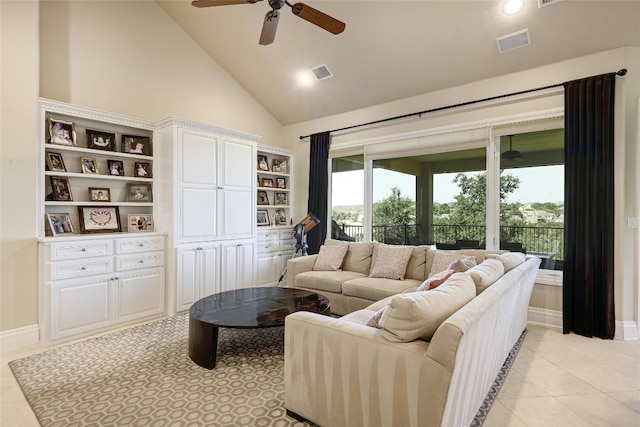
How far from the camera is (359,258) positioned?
4332 mm

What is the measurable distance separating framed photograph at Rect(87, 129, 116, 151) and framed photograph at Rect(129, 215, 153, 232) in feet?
2.81

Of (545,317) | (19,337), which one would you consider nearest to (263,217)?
(19,337)

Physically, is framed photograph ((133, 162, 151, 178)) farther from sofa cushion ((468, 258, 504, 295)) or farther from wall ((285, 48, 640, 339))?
sofa cushion ((468, 258, 504, 295))

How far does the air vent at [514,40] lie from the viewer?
3398 mm

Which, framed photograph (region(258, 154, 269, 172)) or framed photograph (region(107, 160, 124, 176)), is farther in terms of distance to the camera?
framed photograph (region(258, 154, 269, 172))

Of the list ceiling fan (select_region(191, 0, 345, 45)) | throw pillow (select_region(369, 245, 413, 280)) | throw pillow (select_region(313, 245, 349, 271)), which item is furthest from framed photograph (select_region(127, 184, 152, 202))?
throw pillow (select_region(369, 245, 413, 280))

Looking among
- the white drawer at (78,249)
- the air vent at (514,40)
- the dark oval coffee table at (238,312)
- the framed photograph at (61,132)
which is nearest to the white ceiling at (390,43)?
the air vent at (514,40)

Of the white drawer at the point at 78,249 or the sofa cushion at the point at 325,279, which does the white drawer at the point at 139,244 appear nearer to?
the white drawer at the point at 78,249

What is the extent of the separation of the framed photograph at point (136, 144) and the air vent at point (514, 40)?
13.9 ft

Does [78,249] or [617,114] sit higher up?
[617,114]

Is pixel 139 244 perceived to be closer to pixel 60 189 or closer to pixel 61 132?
pixel 60 189

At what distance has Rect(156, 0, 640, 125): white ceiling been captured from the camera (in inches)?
126

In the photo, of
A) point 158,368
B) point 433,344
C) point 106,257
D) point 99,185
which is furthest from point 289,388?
point 99,185

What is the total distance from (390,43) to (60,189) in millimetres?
4002
